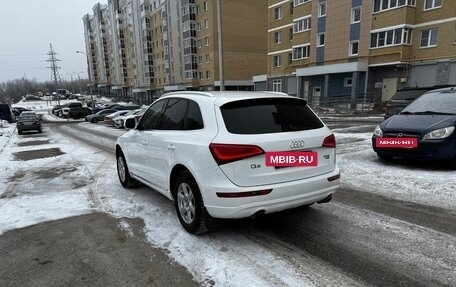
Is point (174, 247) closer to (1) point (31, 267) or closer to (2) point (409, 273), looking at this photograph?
(1) point (31, 267)

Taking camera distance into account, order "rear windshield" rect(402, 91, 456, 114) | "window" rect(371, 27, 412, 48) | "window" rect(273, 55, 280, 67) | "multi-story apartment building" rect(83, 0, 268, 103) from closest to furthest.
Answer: "rear windshield" rect(402, 91, 456, 114) → "window" rect(371, 27, 412, 48) → "window" rect(273, 55, 280, 67) → "multi-story apartment building" rect(83, 0, 268, 103)

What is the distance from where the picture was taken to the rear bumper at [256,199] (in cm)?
344

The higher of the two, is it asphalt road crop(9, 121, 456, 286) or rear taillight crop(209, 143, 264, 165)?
rear taillight crop(209, 143, 264, 165)

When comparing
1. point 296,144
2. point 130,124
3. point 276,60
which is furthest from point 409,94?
point 276,60

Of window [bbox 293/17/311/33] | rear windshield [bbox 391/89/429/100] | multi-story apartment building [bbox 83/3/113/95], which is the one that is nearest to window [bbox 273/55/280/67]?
window [bbox 293/17/311/33]

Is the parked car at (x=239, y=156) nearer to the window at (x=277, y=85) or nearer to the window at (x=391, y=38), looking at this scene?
the window at (x=391, y=38)

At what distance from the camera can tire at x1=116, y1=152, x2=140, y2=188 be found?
6.18m

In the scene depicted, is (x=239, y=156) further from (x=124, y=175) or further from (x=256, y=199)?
(x=124, y=175)

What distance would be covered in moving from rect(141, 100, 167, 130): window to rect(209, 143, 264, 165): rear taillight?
1.79 metres

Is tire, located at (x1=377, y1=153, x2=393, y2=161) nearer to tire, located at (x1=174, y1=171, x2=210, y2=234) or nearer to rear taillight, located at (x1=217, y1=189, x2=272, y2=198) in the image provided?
rear taillight, located at (x1=217, y1=189, x2=272, y2=198)

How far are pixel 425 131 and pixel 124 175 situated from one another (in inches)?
231

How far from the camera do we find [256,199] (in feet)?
11.3

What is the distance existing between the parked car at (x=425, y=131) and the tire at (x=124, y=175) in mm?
5228

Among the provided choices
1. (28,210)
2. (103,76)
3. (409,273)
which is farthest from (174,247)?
(103,76)
